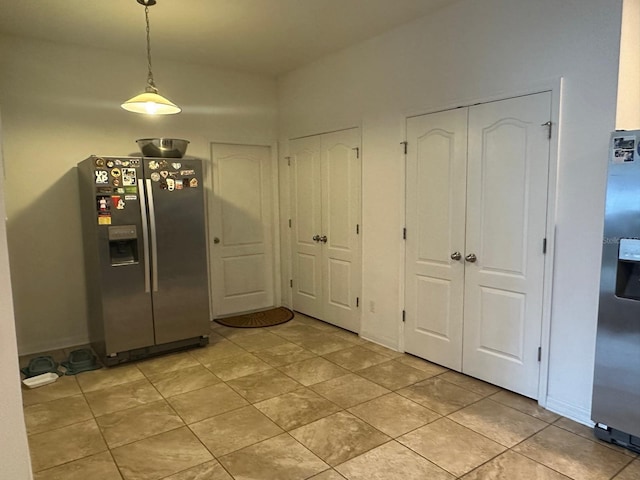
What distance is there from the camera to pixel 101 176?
3434 millimetres

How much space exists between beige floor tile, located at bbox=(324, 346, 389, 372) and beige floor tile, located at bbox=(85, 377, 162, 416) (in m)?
1.45

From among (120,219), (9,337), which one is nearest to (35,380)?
(120,219)

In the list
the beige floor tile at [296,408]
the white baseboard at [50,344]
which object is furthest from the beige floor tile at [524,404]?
the white baseboard at [50,344]

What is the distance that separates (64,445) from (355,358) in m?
2.19

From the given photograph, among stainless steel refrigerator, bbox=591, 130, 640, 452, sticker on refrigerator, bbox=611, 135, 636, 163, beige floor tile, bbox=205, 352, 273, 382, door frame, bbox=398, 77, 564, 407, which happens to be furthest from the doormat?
sticker on refrigerator, bbox=611, 135, 636, 163

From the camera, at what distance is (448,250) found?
339cm

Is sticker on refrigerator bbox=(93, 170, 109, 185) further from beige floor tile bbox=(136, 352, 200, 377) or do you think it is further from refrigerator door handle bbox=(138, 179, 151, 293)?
beige floor tile bbox=(136, 352, 200, 377)

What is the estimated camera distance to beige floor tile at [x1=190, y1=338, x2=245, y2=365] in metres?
3.82

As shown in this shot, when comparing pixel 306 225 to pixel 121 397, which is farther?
pixel 306 225

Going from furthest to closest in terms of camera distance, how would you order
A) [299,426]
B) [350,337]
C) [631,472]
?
[350,337], [299,426], [631,472]

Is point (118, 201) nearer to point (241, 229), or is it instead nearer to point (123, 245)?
point (123, 245)

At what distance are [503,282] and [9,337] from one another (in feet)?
9.27

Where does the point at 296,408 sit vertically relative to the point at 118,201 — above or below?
below

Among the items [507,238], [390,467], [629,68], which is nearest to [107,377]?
[390,467]
